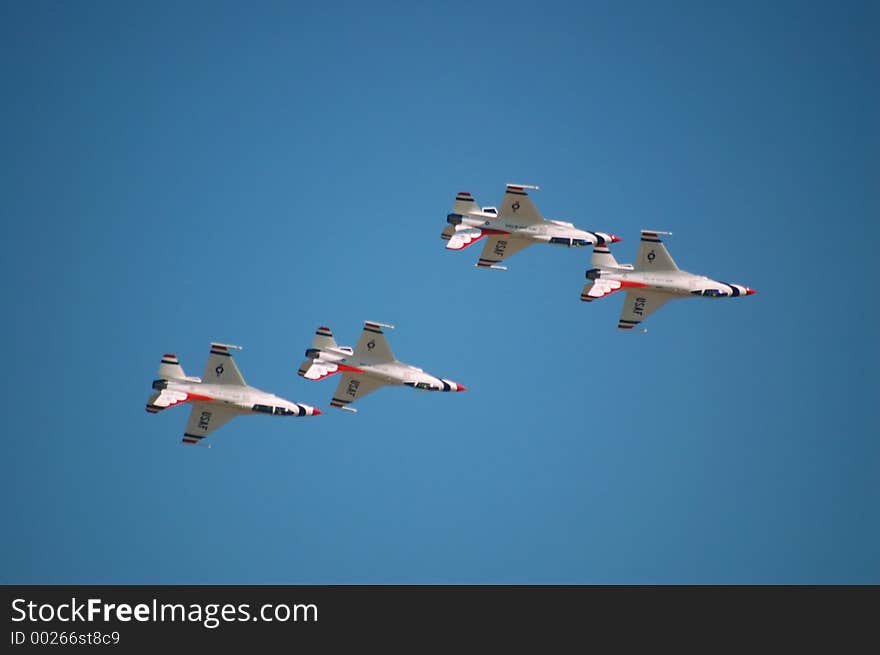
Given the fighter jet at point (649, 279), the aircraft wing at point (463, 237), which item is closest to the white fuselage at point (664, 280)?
the fighter jet at point (649, 279)

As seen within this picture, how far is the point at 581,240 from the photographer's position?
13275 cm

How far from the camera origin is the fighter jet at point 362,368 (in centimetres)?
13550

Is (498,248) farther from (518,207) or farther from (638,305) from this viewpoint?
(638,305)

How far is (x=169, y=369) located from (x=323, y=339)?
10232 millimetres

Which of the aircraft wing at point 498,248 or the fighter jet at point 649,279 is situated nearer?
the fighter jet at point 649,279

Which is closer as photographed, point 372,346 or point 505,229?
point 505,229

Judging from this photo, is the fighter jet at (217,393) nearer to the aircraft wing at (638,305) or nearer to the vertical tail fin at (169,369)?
the vertical tail fin at (169,369)

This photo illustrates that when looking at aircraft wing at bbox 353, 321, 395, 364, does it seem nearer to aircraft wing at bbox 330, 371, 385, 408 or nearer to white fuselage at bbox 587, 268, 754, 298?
aircraft wing at bbox 330, 371, 385, 408

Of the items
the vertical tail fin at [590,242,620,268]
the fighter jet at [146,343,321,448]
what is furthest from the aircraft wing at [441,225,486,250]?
the fighter jet at [146,343,321,448]

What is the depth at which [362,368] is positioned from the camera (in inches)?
5335

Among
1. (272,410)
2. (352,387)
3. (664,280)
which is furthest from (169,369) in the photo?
(664,280)

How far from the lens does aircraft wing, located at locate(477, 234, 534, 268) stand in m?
133

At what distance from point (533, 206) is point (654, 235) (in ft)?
24.5

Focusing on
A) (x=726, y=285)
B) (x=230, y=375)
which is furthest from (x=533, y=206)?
(x=230, y=375)
